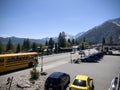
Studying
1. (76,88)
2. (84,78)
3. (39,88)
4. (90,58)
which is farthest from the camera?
(90,58)

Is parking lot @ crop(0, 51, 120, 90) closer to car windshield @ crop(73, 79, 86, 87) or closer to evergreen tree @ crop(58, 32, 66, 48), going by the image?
car windshield @ crop(73, 79, 86, 87)

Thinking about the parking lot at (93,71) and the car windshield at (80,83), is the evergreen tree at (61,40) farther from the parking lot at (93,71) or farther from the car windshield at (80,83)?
the car windshield at (80,83)

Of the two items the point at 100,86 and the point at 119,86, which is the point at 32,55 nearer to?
the point at 100,86

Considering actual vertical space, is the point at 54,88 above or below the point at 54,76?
below

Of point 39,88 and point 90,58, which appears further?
point 90,58

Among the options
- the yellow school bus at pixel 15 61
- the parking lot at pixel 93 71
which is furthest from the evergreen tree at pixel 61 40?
the yellow school bus at pixel 15 61

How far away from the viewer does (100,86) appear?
1817 centimetres

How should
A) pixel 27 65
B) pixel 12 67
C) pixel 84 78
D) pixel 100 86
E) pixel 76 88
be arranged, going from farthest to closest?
pixel 27 65
pixel 12 67
pixel 100 86
pixel 84 78
pixel 76 88

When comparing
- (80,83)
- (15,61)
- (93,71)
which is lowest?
(93,71)

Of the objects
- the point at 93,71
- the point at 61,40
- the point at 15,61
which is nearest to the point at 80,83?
the point at 93,71

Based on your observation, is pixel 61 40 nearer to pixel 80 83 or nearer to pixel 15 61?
pixel 15 61

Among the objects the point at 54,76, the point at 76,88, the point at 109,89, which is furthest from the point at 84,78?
the point at 109,89

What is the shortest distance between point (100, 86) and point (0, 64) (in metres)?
15.4

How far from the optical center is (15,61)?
26359 mm
